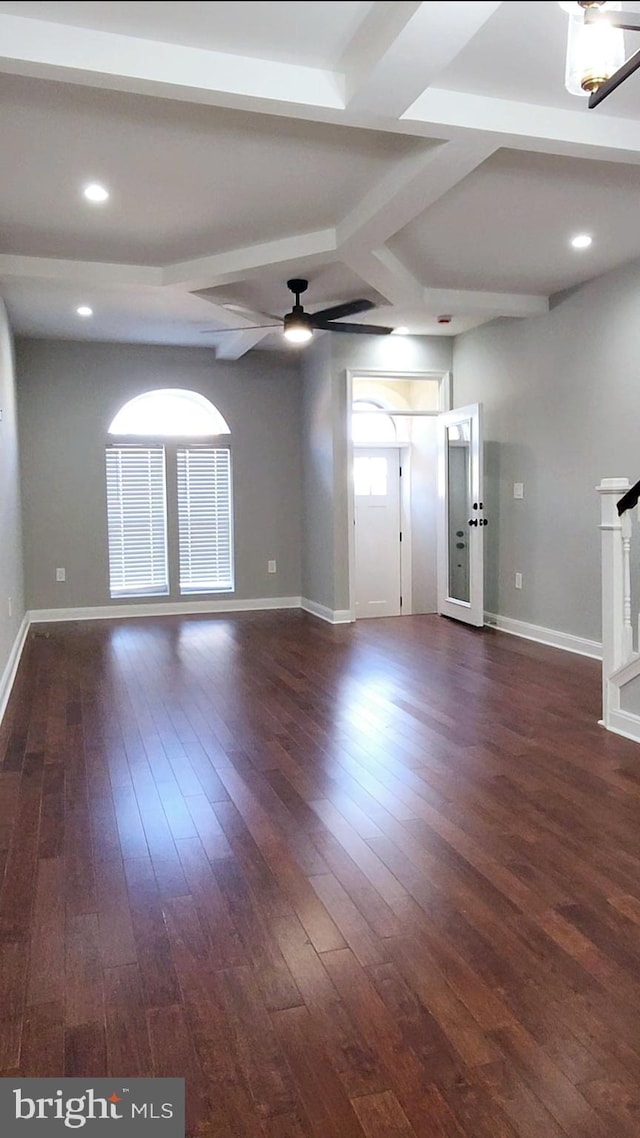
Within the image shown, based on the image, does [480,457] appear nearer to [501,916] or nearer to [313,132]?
[313,132]

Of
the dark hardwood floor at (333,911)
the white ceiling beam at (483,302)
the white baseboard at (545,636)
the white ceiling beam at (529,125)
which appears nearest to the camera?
the dark hardwood floor at (333,911)

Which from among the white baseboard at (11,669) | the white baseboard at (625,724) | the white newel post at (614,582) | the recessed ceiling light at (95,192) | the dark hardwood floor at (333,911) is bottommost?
the dark hardwood floor at (333,911)

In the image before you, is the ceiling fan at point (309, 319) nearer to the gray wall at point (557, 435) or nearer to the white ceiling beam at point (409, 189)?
the white ceiling beam at point (409, 189)

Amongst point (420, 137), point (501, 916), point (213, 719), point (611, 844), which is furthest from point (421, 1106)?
point (420, 137)

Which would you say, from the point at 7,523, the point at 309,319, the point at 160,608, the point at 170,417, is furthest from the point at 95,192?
the point at 160,608

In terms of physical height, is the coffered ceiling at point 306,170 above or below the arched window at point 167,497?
above

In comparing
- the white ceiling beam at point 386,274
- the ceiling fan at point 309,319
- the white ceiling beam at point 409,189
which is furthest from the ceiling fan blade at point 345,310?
the white ceiling beam at point 409,189

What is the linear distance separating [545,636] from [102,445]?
4.52 m

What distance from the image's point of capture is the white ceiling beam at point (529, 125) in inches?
111

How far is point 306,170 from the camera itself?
349cm

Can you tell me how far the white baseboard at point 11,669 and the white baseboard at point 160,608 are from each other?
28.1 inches

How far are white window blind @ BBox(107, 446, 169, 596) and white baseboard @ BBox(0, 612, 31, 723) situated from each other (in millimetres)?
1273

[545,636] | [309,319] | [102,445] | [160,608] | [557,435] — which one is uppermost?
[309,319]

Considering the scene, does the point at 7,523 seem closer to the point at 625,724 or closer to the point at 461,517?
the point at 461,517
